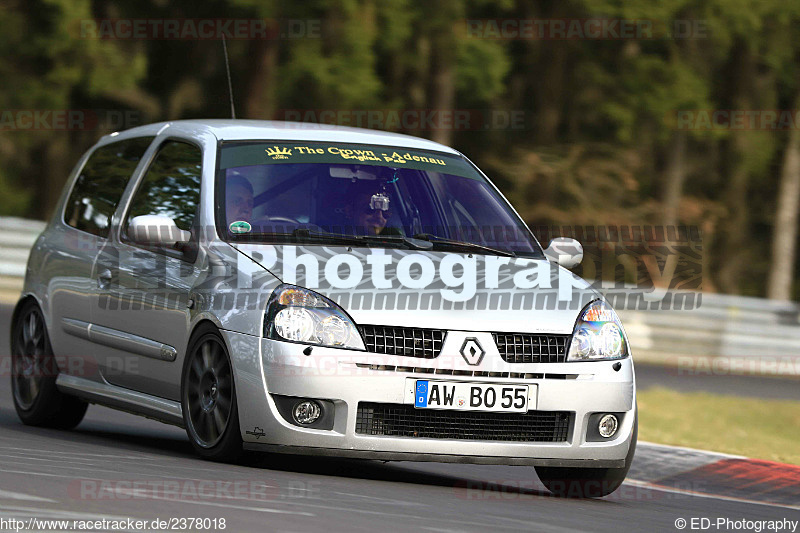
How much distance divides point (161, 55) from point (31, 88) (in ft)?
11.2

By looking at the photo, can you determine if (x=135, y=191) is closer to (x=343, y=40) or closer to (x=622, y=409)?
(x=622, y=409)

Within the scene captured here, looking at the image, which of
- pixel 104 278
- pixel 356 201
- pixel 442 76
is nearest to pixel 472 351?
pixel 356 201

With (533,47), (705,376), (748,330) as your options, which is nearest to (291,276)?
(705,376)

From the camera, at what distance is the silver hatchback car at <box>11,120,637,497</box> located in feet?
22.0

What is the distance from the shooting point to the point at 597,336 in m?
7.12

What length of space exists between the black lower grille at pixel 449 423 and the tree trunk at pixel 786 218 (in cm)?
2515

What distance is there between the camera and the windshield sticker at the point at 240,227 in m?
7.45

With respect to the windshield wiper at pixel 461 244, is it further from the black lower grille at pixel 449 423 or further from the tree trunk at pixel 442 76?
the tree trunk at pixel 442 76

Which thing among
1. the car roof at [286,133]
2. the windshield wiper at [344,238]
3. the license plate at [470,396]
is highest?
the car roof at [286,133]

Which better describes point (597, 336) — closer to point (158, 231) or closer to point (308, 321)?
point (308, 321)

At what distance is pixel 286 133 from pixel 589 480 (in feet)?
8.08

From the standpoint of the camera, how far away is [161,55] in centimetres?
2742

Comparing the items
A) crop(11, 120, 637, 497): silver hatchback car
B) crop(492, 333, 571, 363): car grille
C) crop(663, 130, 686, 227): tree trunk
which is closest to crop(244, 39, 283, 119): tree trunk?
crop(663, 130, 686, 227): tree trunk

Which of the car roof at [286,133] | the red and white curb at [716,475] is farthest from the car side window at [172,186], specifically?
the red and white curb at [716,475]
